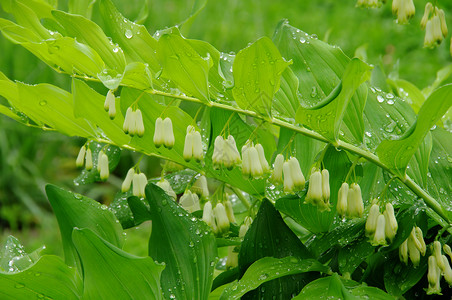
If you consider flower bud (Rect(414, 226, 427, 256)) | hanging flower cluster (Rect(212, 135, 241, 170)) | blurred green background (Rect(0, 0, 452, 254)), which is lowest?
blurred green background (Rect(0, 0, 452, 254))

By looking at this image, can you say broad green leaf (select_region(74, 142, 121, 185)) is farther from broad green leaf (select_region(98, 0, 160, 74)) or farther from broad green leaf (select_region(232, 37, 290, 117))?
broad green leaf (select_region(232, 37, 290, 117))

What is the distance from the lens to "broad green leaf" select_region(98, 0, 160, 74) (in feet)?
4.08

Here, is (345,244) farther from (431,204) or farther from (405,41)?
(405,41)

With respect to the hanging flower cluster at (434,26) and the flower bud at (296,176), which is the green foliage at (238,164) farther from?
the hanging flower cluster at (434,26)

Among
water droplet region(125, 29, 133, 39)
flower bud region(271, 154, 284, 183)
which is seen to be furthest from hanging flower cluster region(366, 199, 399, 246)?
water droplet region(125, 29, 133, 39)

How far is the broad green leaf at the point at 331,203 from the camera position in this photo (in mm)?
1240

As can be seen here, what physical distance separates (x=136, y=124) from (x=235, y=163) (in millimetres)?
232

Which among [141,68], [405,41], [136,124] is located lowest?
[405,41]

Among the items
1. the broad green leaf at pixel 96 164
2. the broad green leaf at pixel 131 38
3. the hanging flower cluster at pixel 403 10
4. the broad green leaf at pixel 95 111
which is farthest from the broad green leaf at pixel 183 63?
the hanging flower cluster at pixel 403 10

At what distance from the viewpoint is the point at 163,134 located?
4.03ft

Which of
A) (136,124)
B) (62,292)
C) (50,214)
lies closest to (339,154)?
(136,124)

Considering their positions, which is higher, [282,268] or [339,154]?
[339,154]

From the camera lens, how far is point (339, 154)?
1.24 meters

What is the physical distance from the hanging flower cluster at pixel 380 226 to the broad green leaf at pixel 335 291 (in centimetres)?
10
